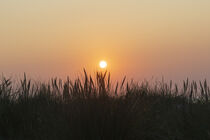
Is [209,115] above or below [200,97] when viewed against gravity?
below

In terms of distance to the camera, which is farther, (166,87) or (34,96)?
(166,87)

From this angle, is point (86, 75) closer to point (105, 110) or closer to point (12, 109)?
point (105, 110)

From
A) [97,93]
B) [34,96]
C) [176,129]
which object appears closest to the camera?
[97,93]

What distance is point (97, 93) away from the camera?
145 inches

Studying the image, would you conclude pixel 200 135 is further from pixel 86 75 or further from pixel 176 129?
pixel 86 75

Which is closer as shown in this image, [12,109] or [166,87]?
[12,109]

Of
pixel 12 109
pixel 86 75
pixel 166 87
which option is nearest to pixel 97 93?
pixel 86 75

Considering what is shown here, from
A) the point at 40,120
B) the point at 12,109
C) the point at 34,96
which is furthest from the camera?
the point at 34,96

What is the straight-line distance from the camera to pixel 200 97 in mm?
5066

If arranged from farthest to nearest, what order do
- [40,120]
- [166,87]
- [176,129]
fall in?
[166,87] < [40,120] < [176,129]

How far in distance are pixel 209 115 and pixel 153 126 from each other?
81 cm

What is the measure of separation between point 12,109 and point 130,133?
2331 mm

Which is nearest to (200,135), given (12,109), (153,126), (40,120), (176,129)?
(176,129)

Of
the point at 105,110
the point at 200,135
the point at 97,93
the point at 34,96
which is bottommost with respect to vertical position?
the point at 200,135
